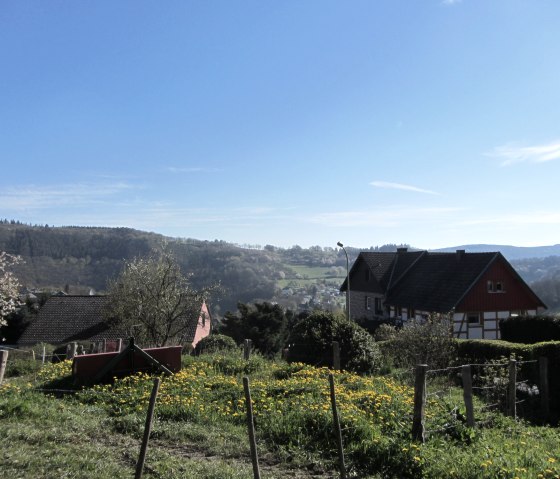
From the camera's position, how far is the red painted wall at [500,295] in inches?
1342

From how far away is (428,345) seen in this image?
672 inches

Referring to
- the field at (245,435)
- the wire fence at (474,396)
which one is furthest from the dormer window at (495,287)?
the field at (245,435)

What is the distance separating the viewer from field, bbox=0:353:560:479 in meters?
6.88

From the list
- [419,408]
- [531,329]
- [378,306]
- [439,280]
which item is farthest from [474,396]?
[378,306]

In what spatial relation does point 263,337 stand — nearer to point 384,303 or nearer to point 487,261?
point 384,303

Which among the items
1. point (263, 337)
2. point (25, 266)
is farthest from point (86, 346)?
point (25, 266)

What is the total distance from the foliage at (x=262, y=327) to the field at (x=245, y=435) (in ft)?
89.8

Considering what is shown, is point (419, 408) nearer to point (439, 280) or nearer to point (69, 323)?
point (439, 280)

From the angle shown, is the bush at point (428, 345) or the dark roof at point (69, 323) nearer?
the bush at point (428, 345)

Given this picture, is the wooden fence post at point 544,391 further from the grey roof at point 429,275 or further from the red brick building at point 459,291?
the grey roof at point 429,275

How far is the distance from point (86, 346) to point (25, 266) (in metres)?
68.3

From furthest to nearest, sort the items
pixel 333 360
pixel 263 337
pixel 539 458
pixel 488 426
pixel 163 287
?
pixel 263 337 → pixel 163 287 → pixel 333 360 → pixel 488 426 → pixel 539 458

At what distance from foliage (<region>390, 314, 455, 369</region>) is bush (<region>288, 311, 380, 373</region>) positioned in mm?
2100

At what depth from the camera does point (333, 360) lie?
599 inches
